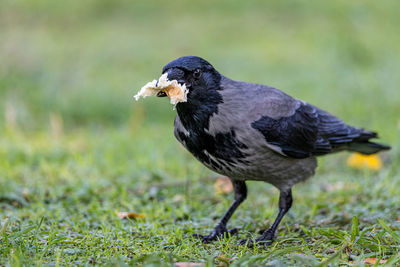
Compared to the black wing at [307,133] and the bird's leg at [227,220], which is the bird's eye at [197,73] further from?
the bird's leg at [227,220]

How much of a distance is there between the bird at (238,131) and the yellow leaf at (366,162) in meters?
1.67

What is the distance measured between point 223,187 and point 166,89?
196 centimetres

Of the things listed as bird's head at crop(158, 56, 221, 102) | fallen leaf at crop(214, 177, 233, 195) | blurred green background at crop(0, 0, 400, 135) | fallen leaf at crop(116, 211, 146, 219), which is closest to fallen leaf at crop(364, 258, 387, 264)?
bird's head at crop(158, 56, 221, 102)

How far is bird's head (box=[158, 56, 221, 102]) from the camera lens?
11.2ft

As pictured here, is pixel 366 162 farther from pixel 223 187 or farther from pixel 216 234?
pixel 216 234

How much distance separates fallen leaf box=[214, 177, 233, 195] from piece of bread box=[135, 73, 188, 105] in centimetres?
182

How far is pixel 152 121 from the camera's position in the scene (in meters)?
8.01

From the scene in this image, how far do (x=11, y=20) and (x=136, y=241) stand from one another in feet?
20.9

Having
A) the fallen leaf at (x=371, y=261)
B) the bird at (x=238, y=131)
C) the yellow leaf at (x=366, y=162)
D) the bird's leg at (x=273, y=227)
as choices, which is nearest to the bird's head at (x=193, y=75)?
the bird at (x=238, y=131)

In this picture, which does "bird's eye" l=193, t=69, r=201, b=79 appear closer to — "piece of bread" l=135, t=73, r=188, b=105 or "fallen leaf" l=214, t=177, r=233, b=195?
"piece of bread" l=135, t=73, r=188, b=105

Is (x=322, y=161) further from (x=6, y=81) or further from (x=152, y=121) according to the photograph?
(x=6, y=81)

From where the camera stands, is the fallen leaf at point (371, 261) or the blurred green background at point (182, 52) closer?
the fallen leaf at point (371, 261)

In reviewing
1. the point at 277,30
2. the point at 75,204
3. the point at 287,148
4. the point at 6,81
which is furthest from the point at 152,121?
the point at 277,30

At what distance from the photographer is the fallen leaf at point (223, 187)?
4.99 metres
